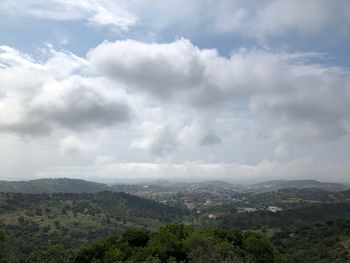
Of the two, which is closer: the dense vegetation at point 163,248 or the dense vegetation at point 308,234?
the dense vegetation at point 163,248

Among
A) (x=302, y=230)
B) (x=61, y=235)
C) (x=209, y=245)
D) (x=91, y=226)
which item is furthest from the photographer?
(x=91, y=226)

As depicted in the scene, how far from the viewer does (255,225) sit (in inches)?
7180

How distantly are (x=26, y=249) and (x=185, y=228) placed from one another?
65638mm

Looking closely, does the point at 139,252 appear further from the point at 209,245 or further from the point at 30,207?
the point at 30,207

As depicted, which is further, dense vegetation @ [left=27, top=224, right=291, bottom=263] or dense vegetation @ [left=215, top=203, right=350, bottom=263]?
dense vegetation @ [left=215, top=203, right=350, bottom=263]

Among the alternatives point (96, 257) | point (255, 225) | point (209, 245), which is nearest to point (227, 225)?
point (255, 225)

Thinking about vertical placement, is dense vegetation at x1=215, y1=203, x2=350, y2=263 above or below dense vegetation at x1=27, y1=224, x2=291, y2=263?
below

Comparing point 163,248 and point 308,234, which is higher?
point 163,248

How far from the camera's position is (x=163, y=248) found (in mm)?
59625

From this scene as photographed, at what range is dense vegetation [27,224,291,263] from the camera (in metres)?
55.6

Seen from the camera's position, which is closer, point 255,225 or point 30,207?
point 255,225

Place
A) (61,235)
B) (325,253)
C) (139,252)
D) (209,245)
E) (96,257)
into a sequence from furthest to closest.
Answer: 1. (61,235)
2. (325,253)
3. (96,257)
4. (139,252)
5. (209,245)

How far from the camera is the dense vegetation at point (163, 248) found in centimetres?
5556

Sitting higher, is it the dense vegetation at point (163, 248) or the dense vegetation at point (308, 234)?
the dense vegetation at point (163, 248)
